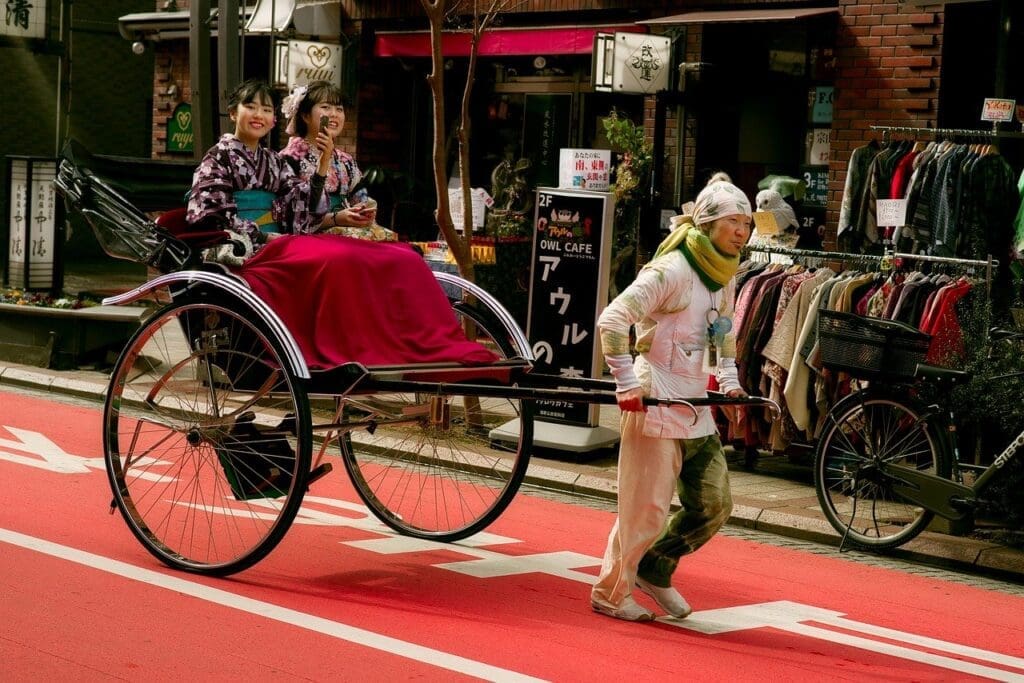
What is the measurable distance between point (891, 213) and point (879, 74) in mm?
2914

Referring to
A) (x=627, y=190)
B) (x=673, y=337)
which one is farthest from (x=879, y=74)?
(x=673, y=337)

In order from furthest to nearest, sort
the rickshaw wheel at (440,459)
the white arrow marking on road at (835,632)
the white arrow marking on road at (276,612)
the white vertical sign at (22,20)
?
the white vertical sign at (22,20) → the rickshaw wheel at (440,459) → the white arrow marking on road at (835,632) → the white arrow marking on road at (276,612)

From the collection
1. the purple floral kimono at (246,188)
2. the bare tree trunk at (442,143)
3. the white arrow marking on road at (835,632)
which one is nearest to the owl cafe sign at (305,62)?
the bare tree trunk at (442,143)

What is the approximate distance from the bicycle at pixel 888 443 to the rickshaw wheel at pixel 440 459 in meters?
1.83

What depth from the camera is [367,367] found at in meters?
6.37

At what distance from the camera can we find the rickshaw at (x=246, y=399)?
6.27 metres

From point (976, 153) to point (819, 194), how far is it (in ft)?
11.1

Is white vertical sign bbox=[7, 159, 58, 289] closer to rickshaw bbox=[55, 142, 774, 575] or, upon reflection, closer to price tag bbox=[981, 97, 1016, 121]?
rickshaw bbox=[55, 142, 774, 575]

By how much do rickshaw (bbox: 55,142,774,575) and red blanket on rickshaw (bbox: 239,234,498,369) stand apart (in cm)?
10

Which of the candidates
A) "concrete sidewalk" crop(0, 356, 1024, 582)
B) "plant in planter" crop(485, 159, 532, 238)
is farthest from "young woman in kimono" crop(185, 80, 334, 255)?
"plant in planter" crop(485, 159, 532, 238)

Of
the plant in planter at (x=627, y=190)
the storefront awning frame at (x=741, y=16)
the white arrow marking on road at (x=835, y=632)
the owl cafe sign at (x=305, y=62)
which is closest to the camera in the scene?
the white arrow marking on road at (x=835, y=632)

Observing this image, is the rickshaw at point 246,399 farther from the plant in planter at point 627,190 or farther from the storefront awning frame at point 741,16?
the plant in planter at point 627,190

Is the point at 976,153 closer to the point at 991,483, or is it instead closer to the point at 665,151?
the point at 991,483

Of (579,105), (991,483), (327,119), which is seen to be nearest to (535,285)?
(327,119)
